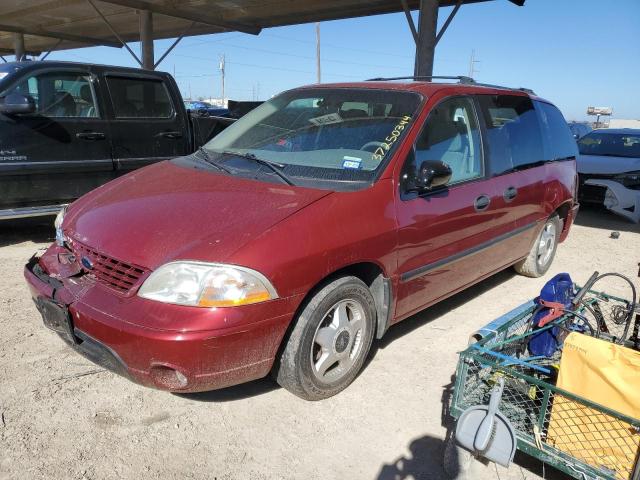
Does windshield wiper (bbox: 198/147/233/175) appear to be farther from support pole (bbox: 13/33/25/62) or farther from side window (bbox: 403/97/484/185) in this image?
support pole (bbox: 13/33/25/62)

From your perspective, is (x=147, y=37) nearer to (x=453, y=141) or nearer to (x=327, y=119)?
(x=327, y=119)

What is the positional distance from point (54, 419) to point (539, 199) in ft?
13.5

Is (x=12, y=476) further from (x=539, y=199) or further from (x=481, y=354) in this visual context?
(x=539, y=199)

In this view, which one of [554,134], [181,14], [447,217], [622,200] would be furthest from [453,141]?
[181,14]

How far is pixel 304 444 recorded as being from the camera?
256 centimetres

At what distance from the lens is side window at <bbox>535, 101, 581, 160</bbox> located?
4.93m

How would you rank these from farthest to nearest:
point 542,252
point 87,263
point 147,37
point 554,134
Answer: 1. point 147,37
2. point 542,252
3. point 554,134
4. point 87,263

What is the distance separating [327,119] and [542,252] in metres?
3.03

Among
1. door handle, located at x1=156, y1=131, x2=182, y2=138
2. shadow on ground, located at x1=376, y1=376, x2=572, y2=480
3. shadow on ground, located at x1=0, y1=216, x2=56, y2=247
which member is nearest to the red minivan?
shadow on ground, located at x1=376, y1=376, x2=572, y2=480

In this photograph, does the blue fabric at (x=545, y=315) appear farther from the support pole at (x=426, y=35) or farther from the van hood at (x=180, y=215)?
the support pole at (x=426, y=35)

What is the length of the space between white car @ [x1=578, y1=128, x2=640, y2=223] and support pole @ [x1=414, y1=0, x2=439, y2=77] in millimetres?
3361

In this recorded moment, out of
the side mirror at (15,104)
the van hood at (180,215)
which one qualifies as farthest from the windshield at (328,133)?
the side mirror at (15,104)

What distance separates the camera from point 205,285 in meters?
2.27

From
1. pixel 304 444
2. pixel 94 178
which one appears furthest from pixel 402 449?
pixel 94 178
